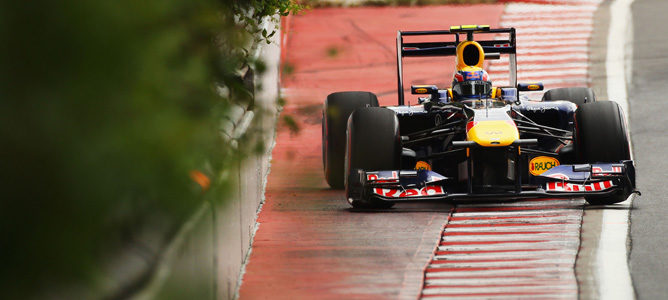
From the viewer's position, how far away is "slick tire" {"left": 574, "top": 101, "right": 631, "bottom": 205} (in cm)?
1062

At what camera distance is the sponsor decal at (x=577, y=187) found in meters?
10.3

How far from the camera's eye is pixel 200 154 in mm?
2594

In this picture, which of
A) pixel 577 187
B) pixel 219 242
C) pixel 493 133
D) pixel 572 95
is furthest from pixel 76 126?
pixel 572 95

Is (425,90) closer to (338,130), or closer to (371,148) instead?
(338,130)

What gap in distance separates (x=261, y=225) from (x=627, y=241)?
3.22m

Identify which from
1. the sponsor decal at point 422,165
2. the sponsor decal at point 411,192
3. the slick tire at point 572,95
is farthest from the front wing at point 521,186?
the slick tire at point 572,95

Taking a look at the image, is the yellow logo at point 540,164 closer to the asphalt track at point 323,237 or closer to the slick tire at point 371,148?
the asphalt track at point 323,237

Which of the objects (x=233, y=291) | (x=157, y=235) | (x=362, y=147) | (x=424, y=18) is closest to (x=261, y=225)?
(x=362, y=147)

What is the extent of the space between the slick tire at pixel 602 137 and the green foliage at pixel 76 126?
879 centimetres

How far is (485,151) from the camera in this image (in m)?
10.5

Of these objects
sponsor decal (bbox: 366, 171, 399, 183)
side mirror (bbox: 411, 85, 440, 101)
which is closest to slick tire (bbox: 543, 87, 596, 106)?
side mirror (bbox: 411, 85, 440, 101)

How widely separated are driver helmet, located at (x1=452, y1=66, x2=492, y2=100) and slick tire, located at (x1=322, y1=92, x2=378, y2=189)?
101 centimetres

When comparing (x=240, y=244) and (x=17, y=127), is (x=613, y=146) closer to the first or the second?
(x=240, y=244)

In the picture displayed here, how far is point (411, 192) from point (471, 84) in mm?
2080
